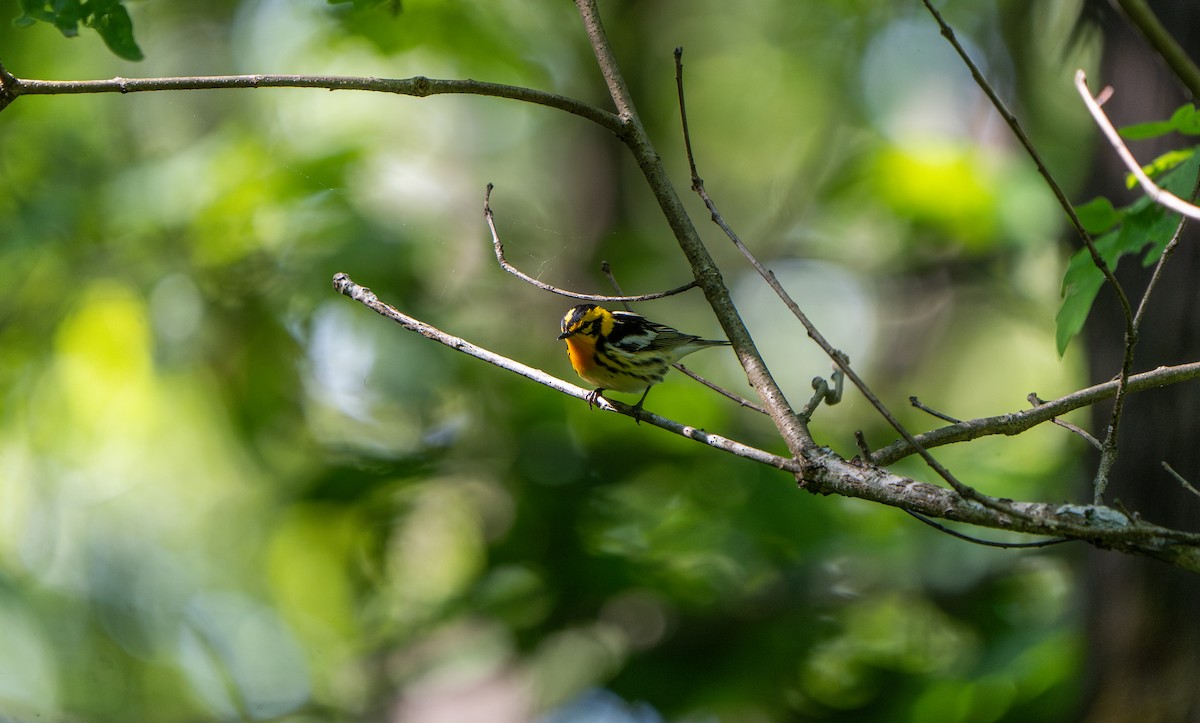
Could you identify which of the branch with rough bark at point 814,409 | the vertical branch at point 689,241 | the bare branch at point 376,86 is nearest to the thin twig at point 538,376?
the branch with rough bark at point 814,409

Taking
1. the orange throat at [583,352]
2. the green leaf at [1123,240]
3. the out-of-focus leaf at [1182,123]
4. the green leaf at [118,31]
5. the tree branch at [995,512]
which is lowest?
the tree branch at [995,512]

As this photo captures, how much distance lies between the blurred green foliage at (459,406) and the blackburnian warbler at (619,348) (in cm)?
74

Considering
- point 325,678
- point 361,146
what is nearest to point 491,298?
point 361,146

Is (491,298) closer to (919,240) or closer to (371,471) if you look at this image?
(371,471)

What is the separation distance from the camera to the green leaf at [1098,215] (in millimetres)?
2635

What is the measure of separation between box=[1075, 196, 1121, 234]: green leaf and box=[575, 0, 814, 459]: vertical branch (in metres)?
1.20

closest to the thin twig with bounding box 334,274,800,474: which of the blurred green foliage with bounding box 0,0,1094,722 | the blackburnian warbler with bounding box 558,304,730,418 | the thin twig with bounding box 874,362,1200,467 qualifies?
the thin twig with bounding box 874,362,1200,467

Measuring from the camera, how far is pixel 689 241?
2.08 m

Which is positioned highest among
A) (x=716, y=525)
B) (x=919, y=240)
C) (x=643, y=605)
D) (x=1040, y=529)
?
(x=919, y=240)

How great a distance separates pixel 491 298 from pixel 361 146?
52.6 inches

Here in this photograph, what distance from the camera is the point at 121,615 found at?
26.5ft

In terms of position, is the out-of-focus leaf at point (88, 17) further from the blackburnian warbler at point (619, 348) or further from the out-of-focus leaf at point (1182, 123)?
the out-of-focus leaf at point (1182, 123)

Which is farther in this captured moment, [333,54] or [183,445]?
[183,445]

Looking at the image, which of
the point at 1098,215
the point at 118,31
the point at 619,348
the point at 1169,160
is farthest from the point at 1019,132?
the point at 619,348
